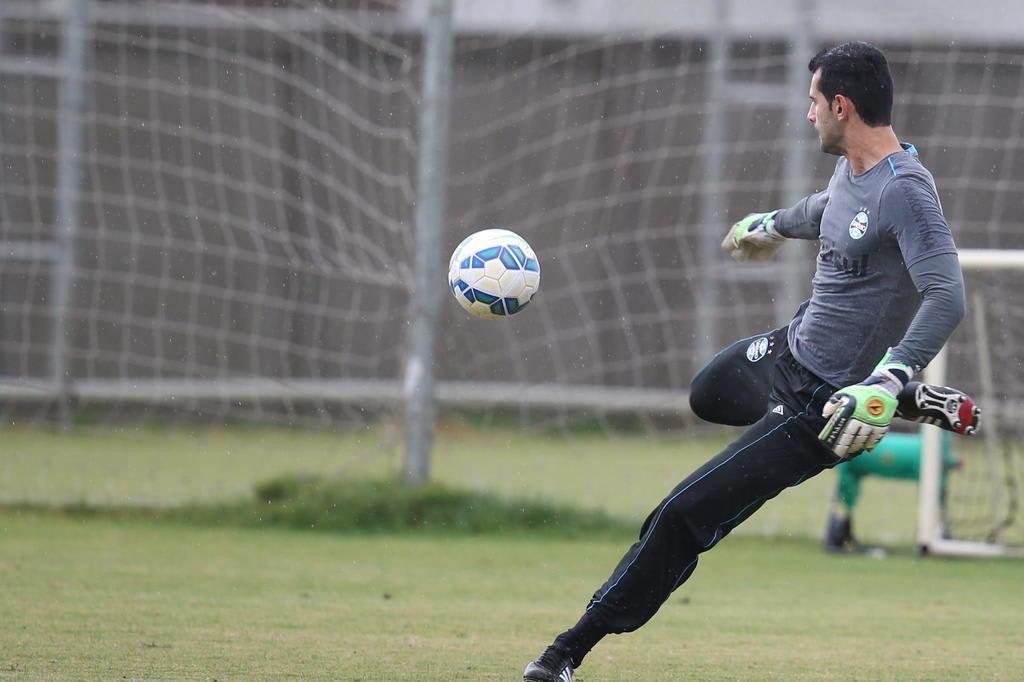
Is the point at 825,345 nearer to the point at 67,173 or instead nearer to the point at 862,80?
the point at 862,80

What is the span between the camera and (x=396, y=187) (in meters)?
9.80

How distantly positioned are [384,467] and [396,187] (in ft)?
6.48

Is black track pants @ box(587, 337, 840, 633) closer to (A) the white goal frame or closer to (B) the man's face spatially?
(B) the man's face

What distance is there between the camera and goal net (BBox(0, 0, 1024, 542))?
10023mm

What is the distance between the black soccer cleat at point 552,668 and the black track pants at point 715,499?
6.1 inches

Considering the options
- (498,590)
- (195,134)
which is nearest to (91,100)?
(195,134)

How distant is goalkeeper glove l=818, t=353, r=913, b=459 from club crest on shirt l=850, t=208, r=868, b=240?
0.46 m

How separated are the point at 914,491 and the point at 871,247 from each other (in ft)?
22.9

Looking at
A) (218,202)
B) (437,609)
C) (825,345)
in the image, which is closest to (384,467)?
(218,202)

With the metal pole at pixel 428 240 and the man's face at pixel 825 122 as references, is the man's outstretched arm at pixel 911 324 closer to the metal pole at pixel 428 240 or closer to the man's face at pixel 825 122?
the man's face at pixel 825 122

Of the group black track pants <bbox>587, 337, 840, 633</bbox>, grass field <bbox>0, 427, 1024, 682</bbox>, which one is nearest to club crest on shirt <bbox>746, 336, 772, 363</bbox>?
black track pants <bbox>587, 337, 840, 633</bbox>

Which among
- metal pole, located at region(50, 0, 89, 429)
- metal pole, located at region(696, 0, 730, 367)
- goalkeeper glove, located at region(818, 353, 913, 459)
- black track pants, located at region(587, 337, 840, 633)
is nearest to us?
goalkeeper glove, located at region(818, 353, 913, 459)

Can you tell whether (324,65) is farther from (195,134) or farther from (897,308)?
(897,308)

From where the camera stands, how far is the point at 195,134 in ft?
33.9
